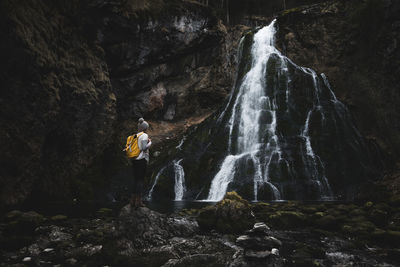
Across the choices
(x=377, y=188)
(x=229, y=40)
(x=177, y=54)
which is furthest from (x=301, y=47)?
(x=377, y=188)

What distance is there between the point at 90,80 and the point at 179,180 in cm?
1055

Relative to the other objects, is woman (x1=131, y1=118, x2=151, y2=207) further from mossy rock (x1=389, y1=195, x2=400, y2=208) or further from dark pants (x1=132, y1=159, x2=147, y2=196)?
mossy rock (x1=389, y1=195, x2=400, y2=208)

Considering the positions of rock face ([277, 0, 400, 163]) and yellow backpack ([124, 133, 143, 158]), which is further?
rock face ([277, 0, 400, 163])

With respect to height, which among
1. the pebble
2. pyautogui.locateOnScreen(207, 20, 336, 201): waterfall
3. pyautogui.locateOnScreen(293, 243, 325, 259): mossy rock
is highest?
pyautogui.locateOnScreen(207, 20, 336, 201): waterfall

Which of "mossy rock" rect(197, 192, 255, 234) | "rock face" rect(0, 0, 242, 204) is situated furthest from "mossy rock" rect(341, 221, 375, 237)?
"rock face" rect(0, 0, 242, 204)

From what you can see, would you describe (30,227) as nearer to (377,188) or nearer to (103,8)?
(377,188)

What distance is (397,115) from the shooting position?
1994 cm

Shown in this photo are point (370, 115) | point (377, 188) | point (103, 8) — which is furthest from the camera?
point (103, 8)

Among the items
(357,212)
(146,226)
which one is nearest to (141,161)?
(146,226)

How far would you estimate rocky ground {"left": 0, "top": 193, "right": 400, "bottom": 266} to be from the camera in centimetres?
614

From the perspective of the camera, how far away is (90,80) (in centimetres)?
2131

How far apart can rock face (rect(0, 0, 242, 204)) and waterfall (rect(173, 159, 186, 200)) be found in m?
6.16

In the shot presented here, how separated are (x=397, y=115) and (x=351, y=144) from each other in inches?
171

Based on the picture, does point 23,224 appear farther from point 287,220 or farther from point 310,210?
point 310,210
